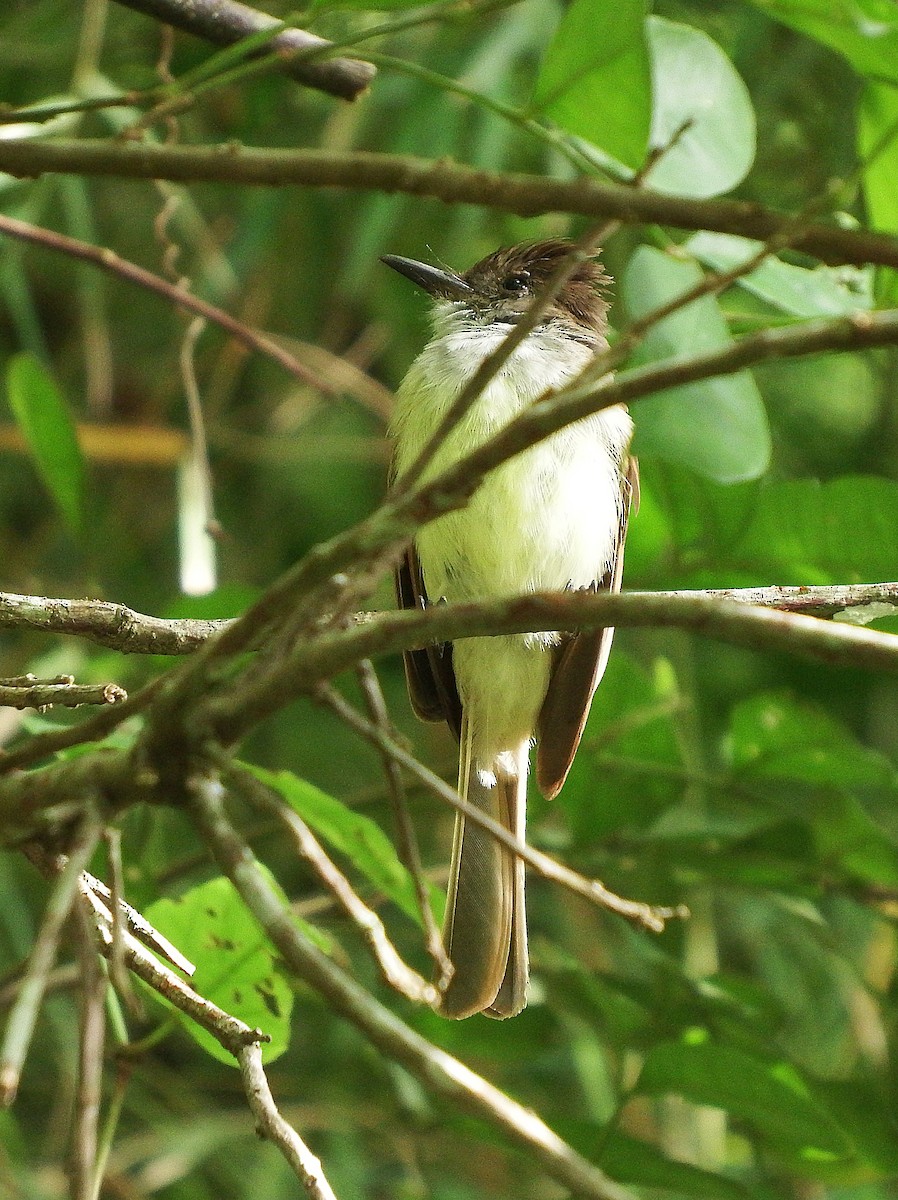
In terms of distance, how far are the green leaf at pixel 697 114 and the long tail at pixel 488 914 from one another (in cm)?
87

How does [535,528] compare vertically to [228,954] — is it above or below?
above

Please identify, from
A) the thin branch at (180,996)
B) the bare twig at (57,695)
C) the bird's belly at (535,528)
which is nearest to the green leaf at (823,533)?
the bird's belly at (535,528)

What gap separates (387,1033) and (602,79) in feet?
3.44

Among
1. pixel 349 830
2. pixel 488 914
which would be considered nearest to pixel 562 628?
pixel 349 830

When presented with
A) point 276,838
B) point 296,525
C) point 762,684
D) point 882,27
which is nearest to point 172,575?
point 296,525

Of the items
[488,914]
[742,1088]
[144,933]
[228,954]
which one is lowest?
[742,1088]

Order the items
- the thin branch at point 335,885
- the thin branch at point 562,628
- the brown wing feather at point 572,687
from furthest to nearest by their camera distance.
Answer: the brown wing feather at point 572,687, the thin branch at point 335,885, the thin branch at point 562,628

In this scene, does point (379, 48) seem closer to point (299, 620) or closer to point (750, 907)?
point (750, 907)

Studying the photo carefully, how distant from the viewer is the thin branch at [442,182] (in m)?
1.06

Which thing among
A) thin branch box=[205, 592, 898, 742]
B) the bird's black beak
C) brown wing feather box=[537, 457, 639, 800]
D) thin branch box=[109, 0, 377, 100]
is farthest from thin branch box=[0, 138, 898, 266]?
the bird's black beak

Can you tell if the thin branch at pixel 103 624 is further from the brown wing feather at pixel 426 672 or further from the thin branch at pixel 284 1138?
the brown wing feather at pixel 426 672

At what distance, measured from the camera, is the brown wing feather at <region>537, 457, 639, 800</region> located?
103 inches

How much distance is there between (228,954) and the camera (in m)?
1.64

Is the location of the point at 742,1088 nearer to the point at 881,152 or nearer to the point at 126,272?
the point at 881,152
